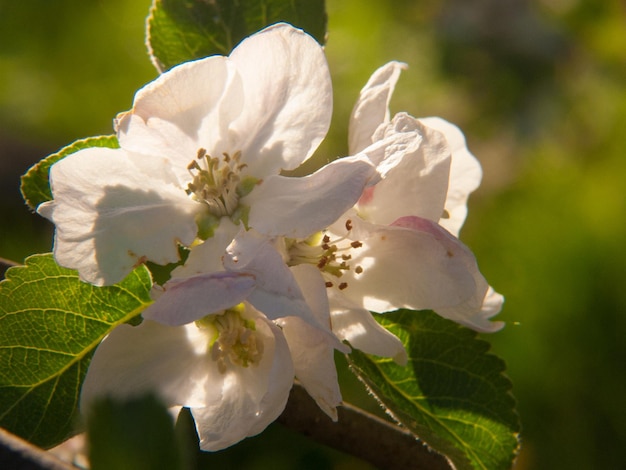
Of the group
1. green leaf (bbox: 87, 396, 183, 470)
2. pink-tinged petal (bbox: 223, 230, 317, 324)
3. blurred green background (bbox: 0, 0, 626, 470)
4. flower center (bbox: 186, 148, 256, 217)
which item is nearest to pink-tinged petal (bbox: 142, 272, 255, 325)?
pink-tinged petal (bbox: 223, 230, 317, 324)

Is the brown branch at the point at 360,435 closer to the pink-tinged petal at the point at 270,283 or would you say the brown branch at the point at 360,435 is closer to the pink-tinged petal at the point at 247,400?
the pink-tinged petal at the point at 247,400

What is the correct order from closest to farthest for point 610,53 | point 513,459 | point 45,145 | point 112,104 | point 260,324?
point 260,324 < point 513,459 < point 610,53 < point 112,104 < point 45,145

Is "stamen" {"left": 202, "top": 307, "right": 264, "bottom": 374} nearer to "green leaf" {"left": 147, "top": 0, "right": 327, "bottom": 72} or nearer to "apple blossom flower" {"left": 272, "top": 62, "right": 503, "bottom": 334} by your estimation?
"apple blossom flower" {"left": 272, "top": 62, "right": 503, "bottom": 334}

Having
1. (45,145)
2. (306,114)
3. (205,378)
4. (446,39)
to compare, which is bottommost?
(45,145)

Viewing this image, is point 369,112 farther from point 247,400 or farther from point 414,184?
point 247,400

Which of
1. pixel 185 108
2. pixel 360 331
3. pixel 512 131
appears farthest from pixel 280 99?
pixel 512 131

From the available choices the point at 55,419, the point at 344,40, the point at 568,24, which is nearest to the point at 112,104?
the point at 344,40

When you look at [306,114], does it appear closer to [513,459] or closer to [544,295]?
[513,459]
